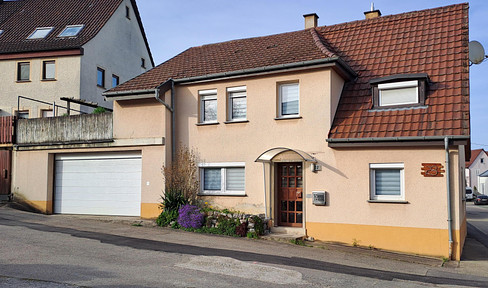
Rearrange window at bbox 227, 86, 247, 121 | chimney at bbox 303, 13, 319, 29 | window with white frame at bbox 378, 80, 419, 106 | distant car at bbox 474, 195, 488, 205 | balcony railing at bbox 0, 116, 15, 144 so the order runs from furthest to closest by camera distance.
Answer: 1. distant car at bbox 474, 195, 488, 205
2. chimney at bbox 303, 13, 319, 29
3. balcony railing at bbox 0, 116, 15, 144
4. window at bbox 227, 86, 247, 121
5. window with white frame at bbox 378, 80, 419, 106

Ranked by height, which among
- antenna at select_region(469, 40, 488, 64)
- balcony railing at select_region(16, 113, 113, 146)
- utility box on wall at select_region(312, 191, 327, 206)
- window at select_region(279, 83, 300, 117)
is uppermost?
antenna at select_region(469, 40, 488, 64)

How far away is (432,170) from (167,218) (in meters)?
8.05

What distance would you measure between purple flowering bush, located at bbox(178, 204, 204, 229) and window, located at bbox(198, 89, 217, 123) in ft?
9.88

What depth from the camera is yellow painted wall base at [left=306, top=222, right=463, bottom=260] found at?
11547 mm

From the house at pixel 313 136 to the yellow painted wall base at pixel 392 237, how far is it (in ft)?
0.09

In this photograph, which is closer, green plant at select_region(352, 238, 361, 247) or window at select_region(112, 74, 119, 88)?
green plant at select_region(352, 238, 361, 247)

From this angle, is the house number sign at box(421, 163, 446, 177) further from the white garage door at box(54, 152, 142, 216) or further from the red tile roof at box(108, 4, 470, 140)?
the white garage door at box(54, 152, 142, 216)

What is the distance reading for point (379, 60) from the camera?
14641 mm

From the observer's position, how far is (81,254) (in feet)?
33.1

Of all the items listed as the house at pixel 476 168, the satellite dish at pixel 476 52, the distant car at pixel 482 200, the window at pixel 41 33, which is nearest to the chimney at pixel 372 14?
the satellite dish at pixel 476 52

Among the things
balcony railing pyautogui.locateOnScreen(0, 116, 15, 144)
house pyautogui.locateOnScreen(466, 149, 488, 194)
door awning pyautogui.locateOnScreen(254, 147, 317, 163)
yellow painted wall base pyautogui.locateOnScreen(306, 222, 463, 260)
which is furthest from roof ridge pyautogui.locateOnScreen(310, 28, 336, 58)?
house pyautogui.locateOnScreen(466, 149, 488, 194)

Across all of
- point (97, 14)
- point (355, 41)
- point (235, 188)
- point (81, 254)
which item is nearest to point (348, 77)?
point (355, 41)

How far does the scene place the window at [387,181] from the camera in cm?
1228

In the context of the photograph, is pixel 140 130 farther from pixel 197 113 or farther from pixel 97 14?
pixel 97 14
